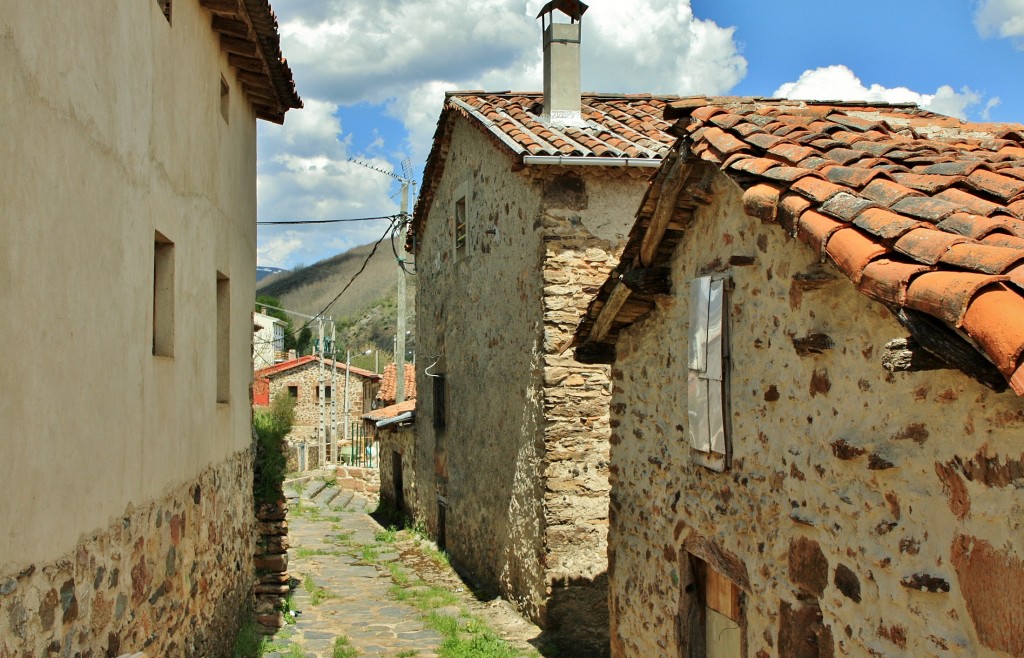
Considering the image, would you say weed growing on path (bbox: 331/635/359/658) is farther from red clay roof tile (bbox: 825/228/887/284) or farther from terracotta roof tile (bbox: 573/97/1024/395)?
red clay roof tile (bbox: 825/228/887/284)

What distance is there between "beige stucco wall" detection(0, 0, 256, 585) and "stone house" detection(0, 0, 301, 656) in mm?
12

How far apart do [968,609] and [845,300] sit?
1.42 meters

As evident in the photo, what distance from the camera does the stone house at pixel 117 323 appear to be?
3.34m

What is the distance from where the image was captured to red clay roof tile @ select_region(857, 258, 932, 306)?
126 inches

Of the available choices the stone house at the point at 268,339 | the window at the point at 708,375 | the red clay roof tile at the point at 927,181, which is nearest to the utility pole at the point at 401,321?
the window at the point at 708,375

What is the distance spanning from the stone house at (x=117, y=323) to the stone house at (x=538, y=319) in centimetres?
335

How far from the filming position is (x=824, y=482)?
14.2ft

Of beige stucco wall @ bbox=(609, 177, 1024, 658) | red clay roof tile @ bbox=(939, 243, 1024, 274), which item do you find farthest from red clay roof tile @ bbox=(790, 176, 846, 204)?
red clay roof tile @ bbox=(939, 243, 1024, 274)

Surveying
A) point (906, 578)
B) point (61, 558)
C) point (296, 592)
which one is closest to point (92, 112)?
point (61, 558)

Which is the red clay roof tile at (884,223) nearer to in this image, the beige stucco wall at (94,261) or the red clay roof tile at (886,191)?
the red clay roof tile at (886,191)

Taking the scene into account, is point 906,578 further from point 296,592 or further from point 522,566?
point 296,592

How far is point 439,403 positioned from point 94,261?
11.3m

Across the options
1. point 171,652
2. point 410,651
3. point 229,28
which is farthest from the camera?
point 410,651

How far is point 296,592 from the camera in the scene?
484 inches
